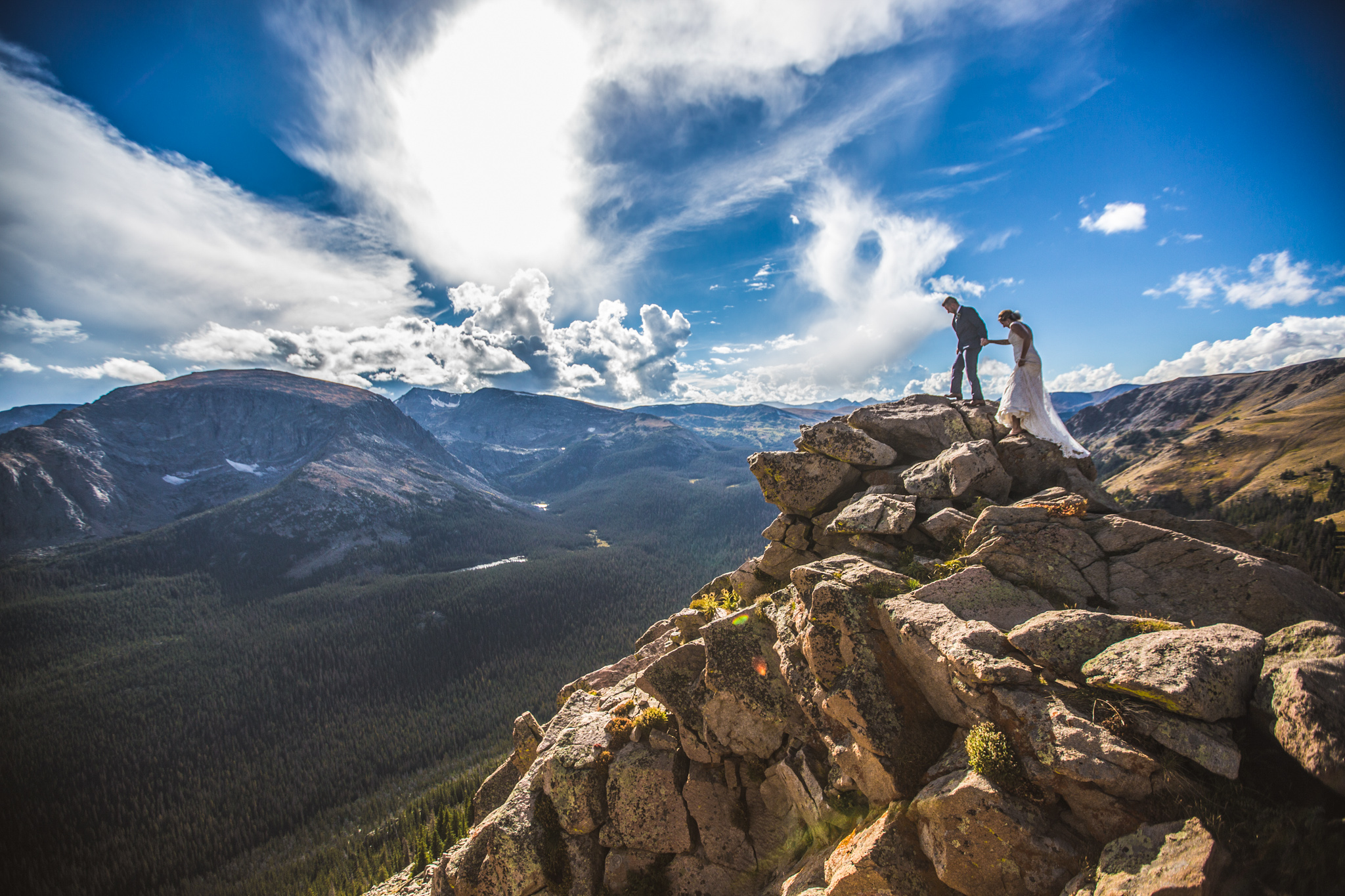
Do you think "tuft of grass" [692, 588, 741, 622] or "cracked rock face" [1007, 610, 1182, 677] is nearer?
"cracked rock face" [1007, 610, 1182, 677]

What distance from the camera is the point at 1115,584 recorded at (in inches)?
528

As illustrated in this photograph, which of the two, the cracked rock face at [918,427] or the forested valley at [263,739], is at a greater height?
the cracked rock face at [918,427]

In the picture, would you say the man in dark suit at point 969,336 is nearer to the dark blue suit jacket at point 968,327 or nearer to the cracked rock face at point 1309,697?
the dark blue suit jacket at point 968,327

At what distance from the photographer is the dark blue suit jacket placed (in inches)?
992

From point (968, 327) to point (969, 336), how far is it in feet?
1.62

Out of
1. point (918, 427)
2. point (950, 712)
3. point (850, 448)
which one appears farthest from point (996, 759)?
point (918, 427)

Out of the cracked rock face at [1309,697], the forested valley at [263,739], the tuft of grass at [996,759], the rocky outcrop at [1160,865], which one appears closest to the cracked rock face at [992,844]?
the tuft of grass at [996,759]

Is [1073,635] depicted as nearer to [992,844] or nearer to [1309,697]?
[1309,697]

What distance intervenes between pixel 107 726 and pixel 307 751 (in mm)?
72051

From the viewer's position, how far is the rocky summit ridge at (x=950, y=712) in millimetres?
8547

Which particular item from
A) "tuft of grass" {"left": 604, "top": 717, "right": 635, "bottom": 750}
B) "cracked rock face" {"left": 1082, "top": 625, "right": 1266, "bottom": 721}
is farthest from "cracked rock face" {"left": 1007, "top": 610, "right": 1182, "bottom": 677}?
"tuft of grass" {"left": 604, "top": 717, "right": 635, "bottom": 750}

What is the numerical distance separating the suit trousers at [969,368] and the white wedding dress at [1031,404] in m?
3.92

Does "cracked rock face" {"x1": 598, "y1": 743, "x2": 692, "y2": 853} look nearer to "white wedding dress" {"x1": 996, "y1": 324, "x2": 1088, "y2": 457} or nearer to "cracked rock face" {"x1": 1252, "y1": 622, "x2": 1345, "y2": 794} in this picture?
"cracked rock face" {"x1": 1252, "y1": 622, "x2": 1345, "y2": 794}

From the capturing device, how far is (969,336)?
2547 cm
